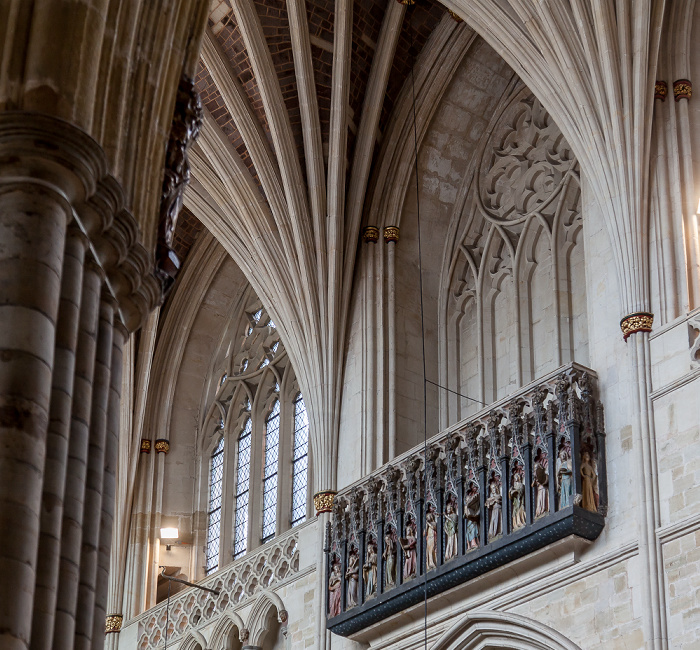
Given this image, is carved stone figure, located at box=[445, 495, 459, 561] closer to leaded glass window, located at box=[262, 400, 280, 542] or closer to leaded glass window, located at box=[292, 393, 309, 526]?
leaded glass window, located at box=[292, 393, 309, 526]

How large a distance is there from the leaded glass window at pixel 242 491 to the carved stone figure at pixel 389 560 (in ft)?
15.0

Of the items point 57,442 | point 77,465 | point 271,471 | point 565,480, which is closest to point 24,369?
point 57,442

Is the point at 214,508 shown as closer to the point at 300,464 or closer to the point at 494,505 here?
the point at 300,464

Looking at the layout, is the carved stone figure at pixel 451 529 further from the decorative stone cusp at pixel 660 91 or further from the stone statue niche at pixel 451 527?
the decorative stone cusp at pixel 660 91

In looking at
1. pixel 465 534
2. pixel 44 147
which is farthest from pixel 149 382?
pixel 44 147

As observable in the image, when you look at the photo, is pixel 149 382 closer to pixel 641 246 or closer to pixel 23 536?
pixel 641 246

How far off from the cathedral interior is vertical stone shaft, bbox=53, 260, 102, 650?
1 centimetres

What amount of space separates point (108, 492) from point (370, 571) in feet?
28.2

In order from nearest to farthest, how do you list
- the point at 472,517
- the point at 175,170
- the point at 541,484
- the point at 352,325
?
the point at 175,170 < the point at 541,484 < the point at 472,517 < the point at 352,325

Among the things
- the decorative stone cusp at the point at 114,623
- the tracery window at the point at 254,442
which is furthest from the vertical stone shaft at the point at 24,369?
the decorative stone cusp at the point at 114,623

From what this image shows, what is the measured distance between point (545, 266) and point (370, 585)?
159 inches


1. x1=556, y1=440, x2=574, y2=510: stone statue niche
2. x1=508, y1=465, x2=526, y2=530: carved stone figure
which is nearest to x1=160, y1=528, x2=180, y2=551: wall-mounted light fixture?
x1=508, y1=465, x2=526, y2=530: carved stone figure

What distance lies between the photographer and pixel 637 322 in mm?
13750

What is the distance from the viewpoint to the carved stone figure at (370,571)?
15.8m
